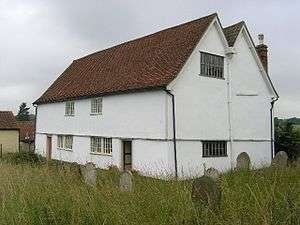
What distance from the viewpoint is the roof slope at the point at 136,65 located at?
76.1 feet

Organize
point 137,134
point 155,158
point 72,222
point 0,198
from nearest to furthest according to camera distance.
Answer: point 72,222, point 0,198, point 155,158, point 137,134

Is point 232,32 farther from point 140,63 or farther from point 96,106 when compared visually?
point 96,106

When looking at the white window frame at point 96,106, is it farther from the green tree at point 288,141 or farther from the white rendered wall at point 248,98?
the green tree at point 288,141

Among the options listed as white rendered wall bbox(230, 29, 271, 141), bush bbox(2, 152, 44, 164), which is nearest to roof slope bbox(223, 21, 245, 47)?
white rendered wall bbox(230, 29, 271, 141)

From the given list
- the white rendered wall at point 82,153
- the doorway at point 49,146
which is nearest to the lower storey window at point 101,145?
the white rendered wall at point 82,153

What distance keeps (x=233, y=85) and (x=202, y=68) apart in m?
2.88

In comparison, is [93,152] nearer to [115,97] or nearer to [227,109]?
[115,97]

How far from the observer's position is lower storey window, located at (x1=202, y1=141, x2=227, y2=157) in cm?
2312

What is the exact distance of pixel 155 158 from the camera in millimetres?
21719

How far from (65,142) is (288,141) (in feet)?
57.5

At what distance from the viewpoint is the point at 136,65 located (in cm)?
2650

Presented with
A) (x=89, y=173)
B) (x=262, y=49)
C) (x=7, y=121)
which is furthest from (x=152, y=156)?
(x=7, y=121)

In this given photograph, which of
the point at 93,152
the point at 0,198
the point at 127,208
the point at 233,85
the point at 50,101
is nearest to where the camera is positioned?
the point at 127,208

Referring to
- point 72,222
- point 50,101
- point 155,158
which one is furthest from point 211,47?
point 72,222
